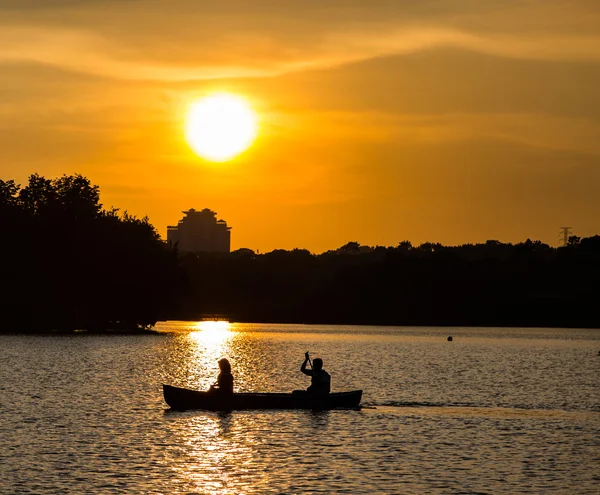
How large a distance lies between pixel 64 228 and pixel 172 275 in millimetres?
17303

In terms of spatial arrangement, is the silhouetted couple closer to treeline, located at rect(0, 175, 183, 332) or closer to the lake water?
the lake water

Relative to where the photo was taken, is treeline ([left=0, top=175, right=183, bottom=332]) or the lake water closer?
the lake water

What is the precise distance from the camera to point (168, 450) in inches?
1821

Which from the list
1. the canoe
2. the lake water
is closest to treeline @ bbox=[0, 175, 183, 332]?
the lake water

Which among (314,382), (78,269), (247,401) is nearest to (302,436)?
(314,382)

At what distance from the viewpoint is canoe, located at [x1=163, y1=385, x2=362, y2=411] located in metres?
59.1

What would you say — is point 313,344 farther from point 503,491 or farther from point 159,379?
point 503,491

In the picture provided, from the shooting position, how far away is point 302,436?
51.2m

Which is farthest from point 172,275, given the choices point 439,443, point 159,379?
point 439,443

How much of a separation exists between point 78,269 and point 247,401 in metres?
108

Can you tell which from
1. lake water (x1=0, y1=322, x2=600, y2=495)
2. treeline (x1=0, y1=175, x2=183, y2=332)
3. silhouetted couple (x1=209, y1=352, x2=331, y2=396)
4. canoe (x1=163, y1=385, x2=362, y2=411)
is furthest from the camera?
treeline (x1=0, y1=175, x2=183, y2=332)

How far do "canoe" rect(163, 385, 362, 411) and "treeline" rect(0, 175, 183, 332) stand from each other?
104387mm

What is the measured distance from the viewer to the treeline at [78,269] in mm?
163875

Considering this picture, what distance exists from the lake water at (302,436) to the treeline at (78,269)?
64449 millimetres
